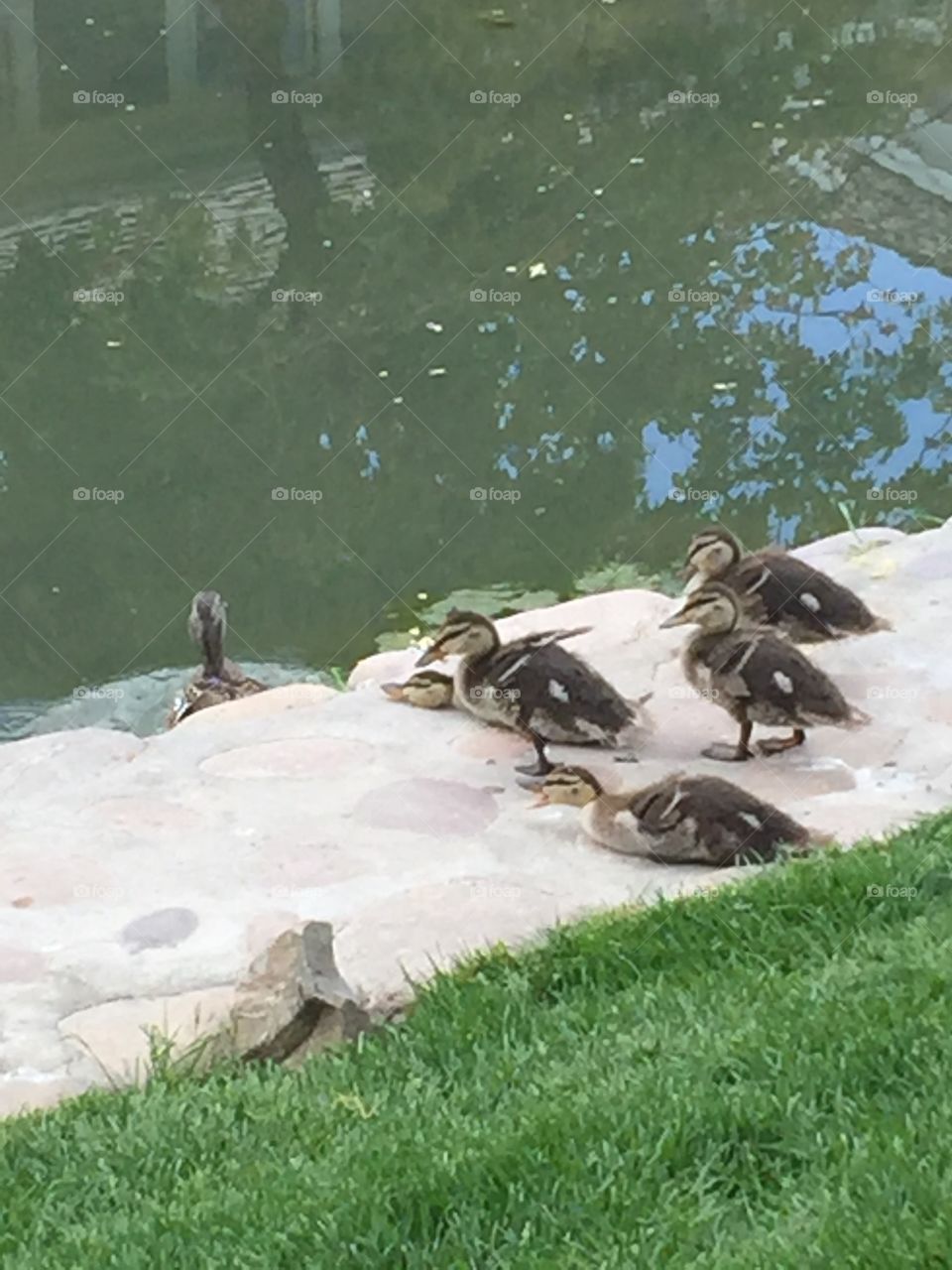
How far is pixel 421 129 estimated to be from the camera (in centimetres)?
1769

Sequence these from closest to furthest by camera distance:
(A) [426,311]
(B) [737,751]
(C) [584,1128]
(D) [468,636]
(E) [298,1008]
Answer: (C) [584,1128] → (E) [298,1008] → (B) [737,751] → (D) [468,636] → (A) [426,311]

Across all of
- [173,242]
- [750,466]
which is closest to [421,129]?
[173,242]

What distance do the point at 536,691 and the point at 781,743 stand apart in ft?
2.73

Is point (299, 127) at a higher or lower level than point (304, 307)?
higher

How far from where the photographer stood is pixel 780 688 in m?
6.09

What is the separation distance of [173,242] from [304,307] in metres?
1.82

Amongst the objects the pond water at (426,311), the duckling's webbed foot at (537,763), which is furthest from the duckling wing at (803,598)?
the pond water at (426,311)

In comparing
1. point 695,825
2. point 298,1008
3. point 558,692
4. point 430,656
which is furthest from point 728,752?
point 298,1008

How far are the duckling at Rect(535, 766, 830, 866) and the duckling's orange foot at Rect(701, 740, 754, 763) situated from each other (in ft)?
2.09

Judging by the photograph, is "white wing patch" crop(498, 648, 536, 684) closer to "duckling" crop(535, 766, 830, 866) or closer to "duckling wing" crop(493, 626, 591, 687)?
"duckling wing" crop(493, 626, 591, 687)

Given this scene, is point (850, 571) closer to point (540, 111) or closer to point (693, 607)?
point (693, 607)

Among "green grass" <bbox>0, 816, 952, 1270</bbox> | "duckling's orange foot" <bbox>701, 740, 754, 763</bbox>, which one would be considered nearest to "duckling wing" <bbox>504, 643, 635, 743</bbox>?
"duckling's orange foot" <bbox>701, 740, 754, 763</bbox>

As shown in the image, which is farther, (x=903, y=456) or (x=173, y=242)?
(x=173, y=242)

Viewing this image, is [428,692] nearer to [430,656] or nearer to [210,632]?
[430,656]
